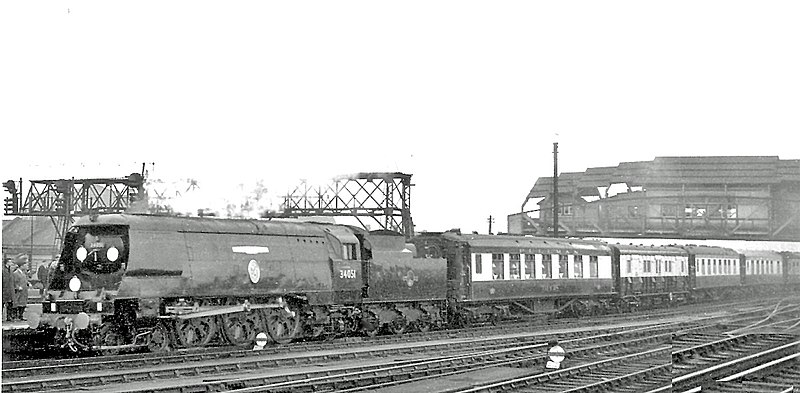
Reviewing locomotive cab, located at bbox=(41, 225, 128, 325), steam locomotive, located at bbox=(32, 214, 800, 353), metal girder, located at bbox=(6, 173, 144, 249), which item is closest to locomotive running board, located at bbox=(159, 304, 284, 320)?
steam locomotive, located at bbox=(32, 214, 800, 353)

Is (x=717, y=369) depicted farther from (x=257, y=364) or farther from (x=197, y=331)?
(x=197, y=331)

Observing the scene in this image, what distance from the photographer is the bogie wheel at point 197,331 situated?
16.2 m

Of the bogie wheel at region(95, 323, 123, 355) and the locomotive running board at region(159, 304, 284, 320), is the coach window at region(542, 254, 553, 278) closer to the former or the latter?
the locomotive running board at region(159, 304, 284, 320)

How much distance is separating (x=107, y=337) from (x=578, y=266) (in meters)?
16.9

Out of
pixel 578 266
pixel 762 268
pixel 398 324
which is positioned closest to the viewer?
pixel 398 324

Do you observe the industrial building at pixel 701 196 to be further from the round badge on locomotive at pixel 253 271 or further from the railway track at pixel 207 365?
the round badge on locomotive at pixel 253 271

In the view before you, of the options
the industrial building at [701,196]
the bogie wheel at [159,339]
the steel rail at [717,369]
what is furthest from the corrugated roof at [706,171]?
the bogie wheel at [159,339]

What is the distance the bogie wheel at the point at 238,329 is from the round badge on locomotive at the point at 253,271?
71cm

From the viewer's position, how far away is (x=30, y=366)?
1380cm

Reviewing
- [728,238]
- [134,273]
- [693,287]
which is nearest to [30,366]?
[134,273]

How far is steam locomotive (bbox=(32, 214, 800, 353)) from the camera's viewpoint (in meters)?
15.2

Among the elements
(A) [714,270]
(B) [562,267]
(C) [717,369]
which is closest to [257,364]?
(C) [717,369]

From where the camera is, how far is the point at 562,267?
27.3 m

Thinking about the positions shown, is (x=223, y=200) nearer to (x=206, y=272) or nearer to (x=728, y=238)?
(x=206, y=272)
